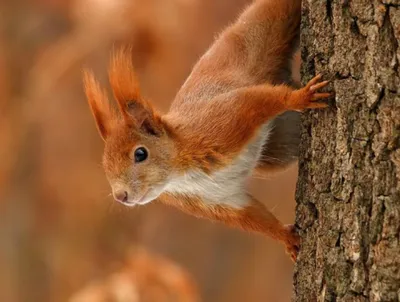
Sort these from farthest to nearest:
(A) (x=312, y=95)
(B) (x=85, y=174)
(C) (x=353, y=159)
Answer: (B) (x=85, y=174) < (A) (x=312, y=95) < (C) (x=353, y=159)

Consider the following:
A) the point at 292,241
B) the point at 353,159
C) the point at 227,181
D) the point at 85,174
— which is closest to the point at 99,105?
the point at 227,181

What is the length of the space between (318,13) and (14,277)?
3.72 metres

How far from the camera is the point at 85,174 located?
469 centimetres

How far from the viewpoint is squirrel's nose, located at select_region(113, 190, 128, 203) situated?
204 centimetres

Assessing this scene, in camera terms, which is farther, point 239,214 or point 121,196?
point 239,214

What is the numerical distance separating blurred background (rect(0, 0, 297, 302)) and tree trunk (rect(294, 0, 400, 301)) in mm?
1953

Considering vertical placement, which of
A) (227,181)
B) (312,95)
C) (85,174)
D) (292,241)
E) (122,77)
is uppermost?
(122,77)

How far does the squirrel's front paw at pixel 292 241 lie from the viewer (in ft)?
6.72

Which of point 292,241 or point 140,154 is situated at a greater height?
point 140,154

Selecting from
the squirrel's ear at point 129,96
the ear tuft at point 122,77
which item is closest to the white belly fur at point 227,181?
the squirrel's ear at point 129,96

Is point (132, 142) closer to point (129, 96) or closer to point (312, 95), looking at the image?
point (129, 96)

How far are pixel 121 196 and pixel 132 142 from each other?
0.52ft

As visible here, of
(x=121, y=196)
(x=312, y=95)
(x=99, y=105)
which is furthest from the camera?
(x=99, y=105)

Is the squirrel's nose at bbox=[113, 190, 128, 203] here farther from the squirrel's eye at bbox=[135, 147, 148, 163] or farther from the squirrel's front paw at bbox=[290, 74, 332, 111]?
the squirrel's front paw at bbox=[290, 74, 332, 111]
